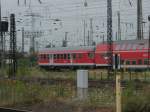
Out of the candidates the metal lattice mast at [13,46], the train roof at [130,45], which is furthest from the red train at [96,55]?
the metal lattice mast at [13,46]

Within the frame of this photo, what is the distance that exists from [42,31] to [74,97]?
2516 inches

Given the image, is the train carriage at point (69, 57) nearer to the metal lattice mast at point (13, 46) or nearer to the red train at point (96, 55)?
the red train at point (96, 55)

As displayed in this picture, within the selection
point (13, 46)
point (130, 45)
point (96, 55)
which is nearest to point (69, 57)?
point (96, 55)

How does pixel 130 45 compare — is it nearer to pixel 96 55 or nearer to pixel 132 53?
pixel 132 53

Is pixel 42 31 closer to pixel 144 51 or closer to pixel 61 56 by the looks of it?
pixel 61 56

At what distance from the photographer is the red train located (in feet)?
154

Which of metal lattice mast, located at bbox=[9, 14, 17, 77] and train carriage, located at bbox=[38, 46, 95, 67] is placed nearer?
metal lattice mast, located at bbox=[9, 14, 17, 77]

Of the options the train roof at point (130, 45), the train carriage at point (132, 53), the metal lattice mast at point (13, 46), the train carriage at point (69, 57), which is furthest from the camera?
the train carriage at point (69, 57)

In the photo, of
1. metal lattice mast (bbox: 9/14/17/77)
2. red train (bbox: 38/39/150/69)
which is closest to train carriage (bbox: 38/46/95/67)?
red train (bbox: 38/39/150/69)

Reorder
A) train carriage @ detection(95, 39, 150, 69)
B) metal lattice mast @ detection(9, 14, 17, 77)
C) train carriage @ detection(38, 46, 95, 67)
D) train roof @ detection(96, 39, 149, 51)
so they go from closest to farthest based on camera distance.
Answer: metal lattice mast @ detection(9, 14, 17, 77)
train carriage @ detection(95, 39, 150, 69)
train roof @ detection(96, 39, 149, 51)
train carriage @ detection(38, 46, 95, 67)

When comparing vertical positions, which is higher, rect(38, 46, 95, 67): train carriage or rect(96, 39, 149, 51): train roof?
rect(96, 39, 149, 51): train roof

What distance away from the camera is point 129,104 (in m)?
13.3

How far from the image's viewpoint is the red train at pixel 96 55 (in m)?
47.0

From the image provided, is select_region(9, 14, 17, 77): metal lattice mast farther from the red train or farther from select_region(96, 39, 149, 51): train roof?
select_region(96, 39, 149, 51): train roof
